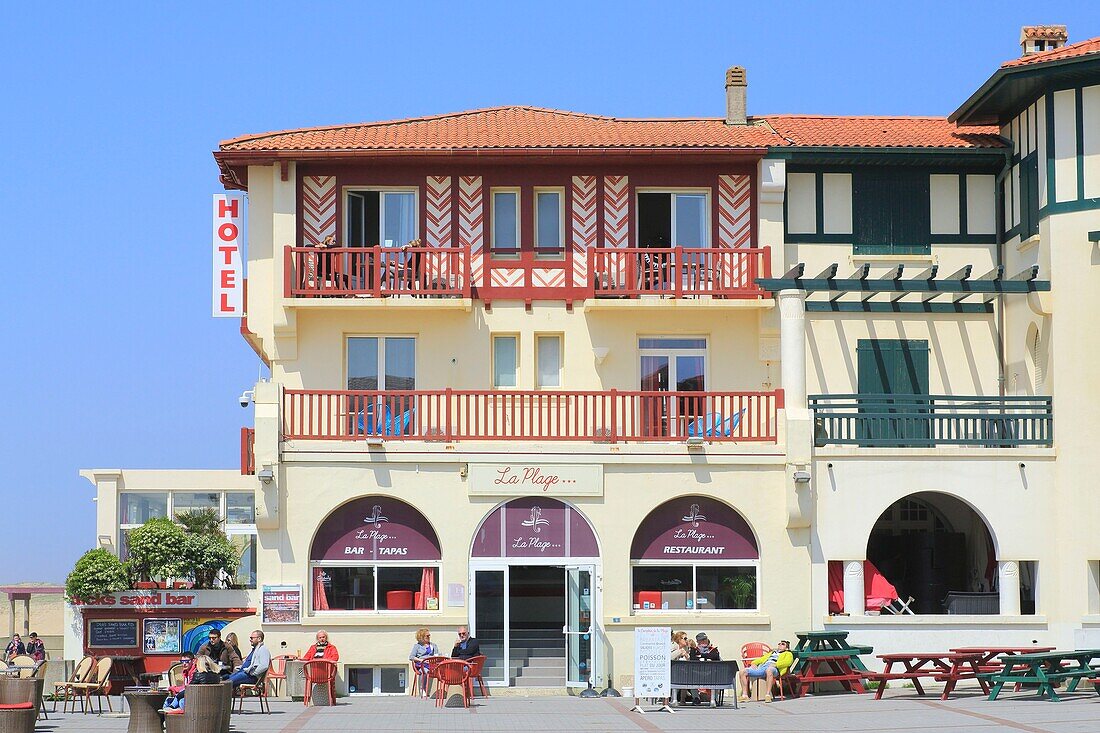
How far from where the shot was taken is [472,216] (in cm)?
2834

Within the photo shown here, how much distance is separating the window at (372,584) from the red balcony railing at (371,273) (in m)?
4.90

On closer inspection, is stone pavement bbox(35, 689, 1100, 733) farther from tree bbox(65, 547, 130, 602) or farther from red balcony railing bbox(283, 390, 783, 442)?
tree bbox(65, 547, 130, 602)

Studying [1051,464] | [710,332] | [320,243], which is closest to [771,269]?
[710,332]

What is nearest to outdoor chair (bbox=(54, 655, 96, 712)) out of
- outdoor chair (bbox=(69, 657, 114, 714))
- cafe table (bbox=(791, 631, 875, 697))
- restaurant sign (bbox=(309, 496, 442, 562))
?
outdoor chair (bbox=(69, 657, 114, 714))

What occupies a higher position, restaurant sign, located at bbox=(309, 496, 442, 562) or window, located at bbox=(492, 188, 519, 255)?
window, located at bbox=(492, 188, 519, 255)

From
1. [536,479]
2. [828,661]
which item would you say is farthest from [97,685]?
[828,661]

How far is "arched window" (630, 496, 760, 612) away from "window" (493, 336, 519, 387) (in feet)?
13.7

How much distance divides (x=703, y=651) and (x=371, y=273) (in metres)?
8.98

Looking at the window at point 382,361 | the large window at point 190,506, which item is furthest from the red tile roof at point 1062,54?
the large window at point 190,506

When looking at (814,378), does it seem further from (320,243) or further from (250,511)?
(250,511)

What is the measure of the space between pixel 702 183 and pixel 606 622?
27.5ft

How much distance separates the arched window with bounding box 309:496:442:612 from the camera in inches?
1002

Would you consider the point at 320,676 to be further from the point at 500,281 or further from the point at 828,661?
the point at 500,281

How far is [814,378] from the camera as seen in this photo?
92.8 feet
